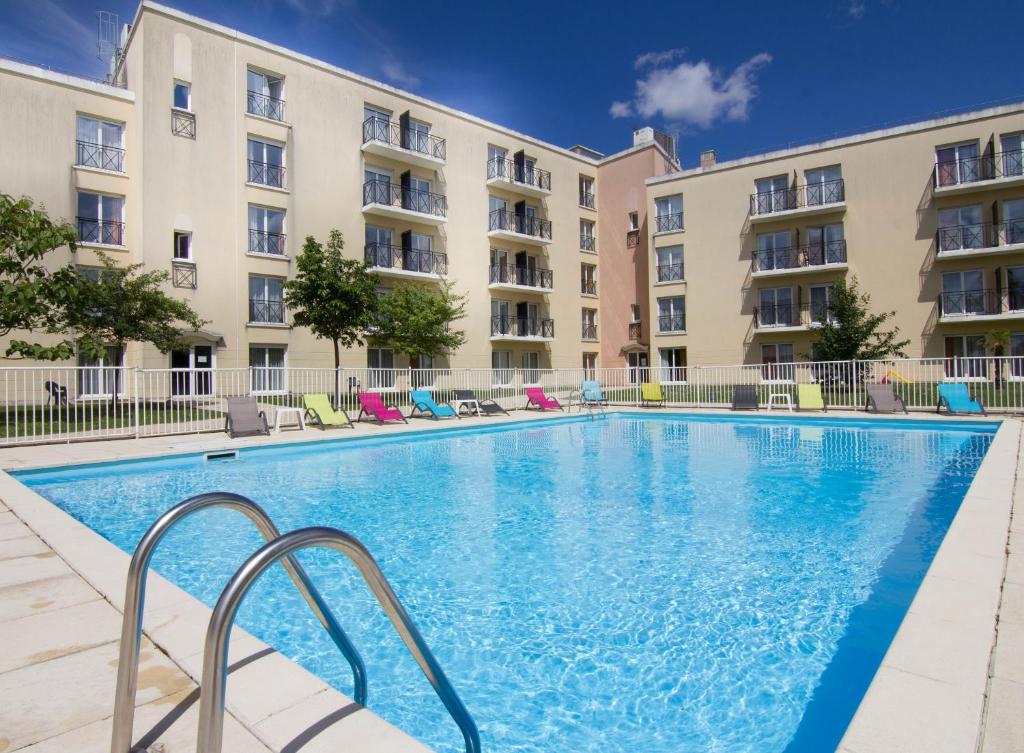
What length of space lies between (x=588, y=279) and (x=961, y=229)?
1869cm

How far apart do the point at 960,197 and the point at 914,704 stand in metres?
31.2

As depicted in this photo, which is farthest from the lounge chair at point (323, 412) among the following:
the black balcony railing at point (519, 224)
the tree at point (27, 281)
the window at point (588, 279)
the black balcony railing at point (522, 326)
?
the window at point (588, 279)

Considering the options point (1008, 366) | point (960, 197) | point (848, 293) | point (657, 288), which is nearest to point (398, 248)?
point (657, 288)

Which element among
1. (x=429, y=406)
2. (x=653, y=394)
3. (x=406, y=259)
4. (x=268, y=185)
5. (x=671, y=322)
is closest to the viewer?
(x=429, y=406)

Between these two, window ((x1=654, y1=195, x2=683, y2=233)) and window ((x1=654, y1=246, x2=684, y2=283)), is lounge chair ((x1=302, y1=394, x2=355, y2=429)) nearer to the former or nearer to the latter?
window ((x1=654, y1=246, x2=684, y2=283))

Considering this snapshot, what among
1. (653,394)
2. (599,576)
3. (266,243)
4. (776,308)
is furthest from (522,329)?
(599,576)

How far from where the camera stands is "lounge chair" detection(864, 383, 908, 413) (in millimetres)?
15516

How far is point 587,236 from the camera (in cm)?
3638

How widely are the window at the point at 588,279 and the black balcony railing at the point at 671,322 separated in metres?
5.23

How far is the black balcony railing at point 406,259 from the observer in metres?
26.1

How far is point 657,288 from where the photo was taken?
32844 mm

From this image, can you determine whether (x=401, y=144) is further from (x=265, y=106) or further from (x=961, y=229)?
(x=961, y=229)

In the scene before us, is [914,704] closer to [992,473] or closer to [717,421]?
[992,473]

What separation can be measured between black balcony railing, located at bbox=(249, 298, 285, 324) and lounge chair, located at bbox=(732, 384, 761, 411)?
57.0 feet
